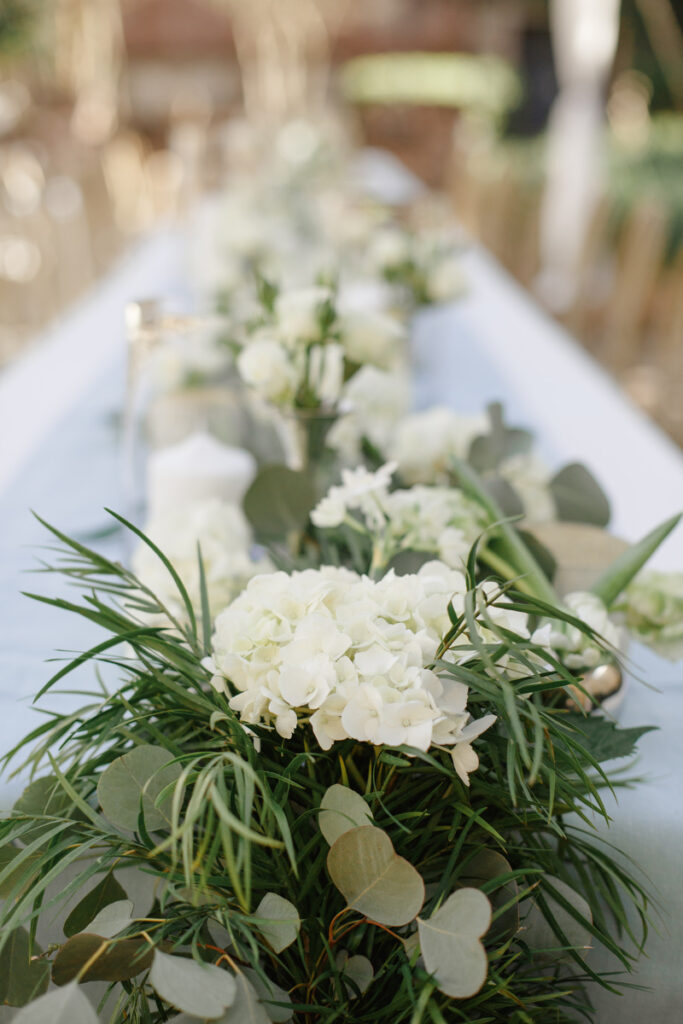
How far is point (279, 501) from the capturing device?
0.73m

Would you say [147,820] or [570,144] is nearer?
[147,820]

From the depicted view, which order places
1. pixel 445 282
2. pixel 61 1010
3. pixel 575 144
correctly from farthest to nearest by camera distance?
pixel 575 144
pixel 445 282
pixel 61 1010

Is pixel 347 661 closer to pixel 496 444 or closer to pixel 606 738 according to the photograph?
pixel 606 738

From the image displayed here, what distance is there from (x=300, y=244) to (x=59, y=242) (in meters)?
1.48

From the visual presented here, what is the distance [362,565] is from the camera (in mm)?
641

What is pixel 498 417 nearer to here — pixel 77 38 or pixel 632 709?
pixel 632 709

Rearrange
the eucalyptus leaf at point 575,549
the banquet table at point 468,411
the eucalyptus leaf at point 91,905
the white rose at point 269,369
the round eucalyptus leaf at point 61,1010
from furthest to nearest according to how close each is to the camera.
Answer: the white rose at point 269,369
the eucalyptus leaf at point 575,549
the banquet table at point 468,411
the eucalyptus leaf at point 91,905
the round eucalyptus leaf at point 61,1010

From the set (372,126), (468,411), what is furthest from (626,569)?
(372,126)

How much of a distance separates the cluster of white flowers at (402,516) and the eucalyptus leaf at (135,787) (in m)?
0.22

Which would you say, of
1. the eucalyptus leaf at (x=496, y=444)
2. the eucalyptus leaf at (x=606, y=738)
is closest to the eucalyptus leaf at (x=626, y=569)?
the eucalyptus leaf at (x=606, y=738)

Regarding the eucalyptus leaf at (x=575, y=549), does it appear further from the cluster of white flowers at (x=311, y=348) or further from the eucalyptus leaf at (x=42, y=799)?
the eucalyptus leaf at (x=42, y=799)

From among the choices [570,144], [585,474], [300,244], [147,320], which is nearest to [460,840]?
[585,474]

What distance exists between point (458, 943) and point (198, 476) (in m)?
0.59

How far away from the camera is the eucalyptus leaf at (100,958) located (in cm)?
40
